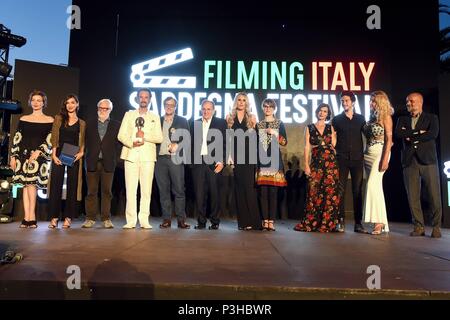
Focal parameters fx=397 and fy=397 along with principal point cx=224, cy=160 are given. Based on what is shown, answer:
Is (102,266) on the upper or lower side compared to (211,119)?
lower

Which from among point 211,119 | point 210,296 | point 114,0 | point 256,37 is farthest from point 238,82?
point 210,296

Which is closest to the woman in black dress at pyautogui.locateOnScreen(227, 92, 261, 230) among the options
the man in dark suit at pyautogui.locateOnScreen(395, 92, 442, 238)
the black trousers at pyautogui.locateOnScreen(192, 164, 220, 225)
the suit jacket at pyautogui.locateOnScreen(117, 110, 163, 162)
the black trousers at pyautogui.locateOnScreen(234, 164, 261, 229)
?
the black trousers at pyautogui.locateOnScreen(234, 164, 261, 229)

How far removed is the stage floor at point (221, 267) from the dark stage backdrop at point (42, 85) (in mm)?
2247

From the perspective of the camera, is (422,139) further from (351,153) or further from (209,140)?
(209,140)

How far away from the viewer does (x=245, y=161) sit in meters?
4.83

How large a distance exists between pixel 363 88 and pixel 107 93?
14.3ft

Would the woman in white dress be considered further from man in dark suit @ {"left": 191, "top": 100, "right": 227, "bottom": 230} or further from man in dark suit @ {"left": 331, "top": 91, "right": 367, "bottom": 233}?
man in dark suit @ {"left": 191, "top": 100, "right": 227, "bottom": 230}

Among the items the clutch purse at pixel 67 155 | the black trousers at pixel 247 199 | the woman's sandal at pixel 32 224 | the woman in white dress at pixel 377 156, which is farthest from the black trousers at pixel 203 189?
the woman's sandal at pixel 32 224

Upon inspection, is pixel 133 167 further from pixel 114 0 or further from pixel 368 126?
pixel 114 0

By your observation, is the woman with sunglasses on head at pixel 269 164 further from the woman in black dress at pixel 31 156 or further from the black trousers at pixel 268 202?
the woman in black dress at pixel 31 156

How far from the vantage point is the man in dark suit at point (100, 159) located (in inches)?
187

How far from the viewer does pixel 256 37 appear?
6.91 m

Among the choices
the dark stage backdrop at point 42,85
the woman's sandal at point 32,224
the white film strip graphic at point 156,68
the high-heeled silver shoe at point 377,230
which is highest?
the white film strip graphic at point 156,68
